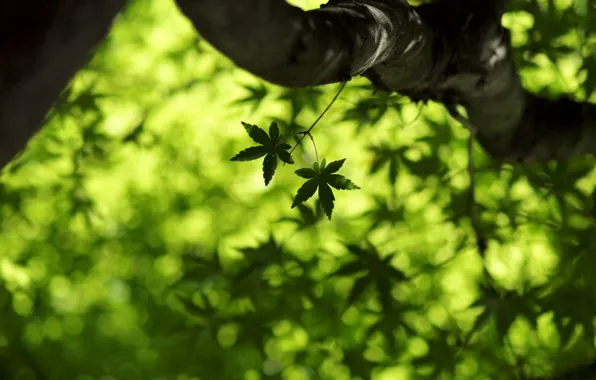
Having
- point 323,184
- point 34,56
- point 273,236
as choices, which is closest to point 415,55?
point 323,184

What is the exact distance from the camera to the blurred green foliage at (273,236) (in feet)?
5.14

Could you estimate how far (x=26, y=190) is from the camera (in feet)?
6.15

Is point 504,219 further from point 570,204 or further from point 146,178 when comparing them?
point 146,178

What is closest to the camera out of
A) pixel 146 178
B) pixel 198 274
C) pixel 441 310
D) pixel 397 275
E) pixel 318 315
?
pixel 397 275

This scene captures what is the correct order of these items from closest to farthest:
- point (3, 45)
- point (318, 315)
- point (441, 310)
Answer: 1. point (3, 45)
2. point (318, 315)
3. point (441, 310)

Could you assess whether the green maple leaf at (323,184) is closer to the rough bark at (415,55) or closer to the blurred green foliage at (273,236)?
the rough bark at (415,55)

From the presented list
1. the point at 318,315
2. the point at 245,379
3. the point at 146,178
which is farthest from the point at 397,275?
the point at 146,178

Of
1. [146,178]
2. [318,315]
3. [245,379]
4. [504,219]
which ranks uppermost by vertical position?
[504,219]

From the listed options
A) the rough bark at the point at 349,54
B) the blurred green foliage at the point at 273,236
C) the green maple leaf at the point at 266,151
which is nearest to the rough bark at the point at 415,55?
the rough bark at the point at 349,54

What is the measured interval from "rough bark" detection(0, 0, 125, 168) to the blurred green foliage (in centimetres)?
108

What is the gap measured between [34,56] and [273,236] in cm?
136

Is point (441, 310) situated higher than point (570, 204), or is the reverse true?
point (570, 204)

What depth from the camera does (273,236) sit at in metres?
1.64

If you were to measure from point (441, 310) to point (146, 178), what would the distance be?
1.16 meters
